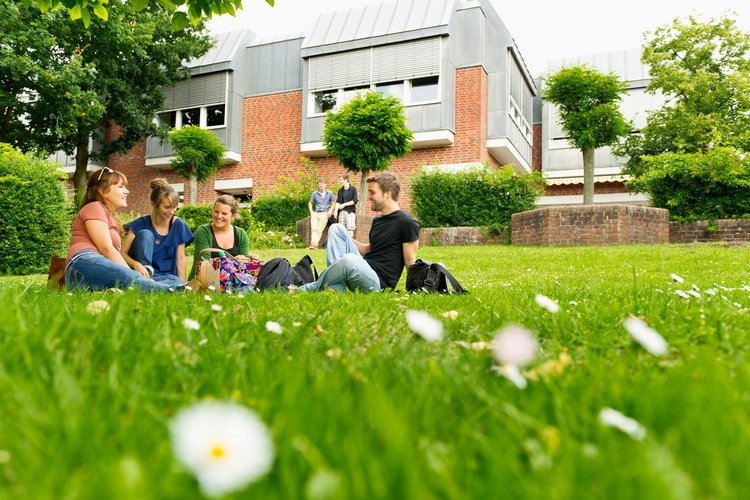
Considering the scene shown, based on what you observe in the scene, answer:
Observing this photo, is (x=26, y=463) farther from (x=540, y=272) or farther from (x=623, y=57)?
(x=623, y=57)

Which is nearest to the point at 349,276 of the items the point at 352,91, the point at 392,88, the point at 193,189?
the point at 392,88

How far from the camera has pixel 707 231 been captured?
1373cm

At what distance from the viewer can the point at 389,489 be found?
705mm

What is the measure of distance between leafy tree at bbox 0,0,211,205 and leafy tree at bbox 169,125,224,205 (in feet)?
9.43

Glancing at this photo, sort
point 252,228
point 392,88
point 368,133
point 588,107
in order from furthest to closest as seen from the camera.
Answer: point 392,88
point 252,228
point 588,107
point 368,133

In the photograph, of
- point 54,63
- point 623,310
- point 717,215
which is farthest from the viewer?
point 54,63

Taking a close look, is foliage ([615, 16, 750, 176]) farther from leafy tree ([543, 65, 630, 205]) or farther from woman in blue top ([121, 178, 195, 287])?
woman in blue top ([121, 178, 195, 287])

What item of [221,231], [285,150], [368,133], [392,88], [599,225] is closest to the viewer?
[221,231]

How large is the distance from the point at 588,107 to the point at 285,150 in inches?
477

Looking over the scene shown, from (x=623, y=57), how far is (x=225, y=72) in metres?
19.8

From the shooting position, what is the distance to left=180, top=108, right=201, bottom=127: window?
2502 centimetres

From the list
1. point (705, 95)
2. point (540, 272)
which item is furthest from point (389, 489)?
point (705, 95)

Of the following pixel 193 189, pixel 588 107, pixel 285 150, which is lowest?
pixel 193 189

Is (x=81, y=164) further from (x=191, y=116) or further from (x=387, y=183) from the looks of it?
(x=387, y=183)
